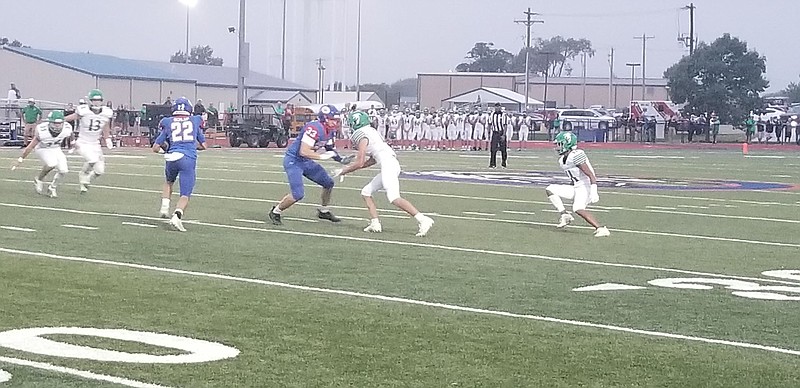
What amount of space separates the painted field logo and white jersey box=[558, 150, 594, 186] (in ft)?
29.9

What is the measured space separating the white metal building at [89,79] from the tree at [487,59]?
86.5m

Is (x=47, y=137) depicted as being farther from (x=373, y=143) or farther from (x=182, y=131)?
(x=373, y=143)

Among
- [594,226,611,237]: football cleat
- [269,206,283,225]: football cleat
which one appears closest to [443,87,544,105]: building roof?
[269,206,283,225]: football cleat

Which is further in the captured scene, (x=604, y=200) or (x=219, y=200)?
(x=604, y=200)

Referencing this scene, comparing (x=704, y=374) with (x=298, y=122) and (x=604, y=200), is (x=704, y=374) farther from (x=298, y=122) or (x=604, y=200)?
(x=298, y=122)

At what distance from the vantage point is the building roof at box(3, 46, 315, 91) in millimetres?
74625

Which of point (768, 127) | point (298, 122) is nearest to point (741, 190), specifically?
point (298, 122)

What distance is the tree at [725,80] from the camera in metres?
71.2

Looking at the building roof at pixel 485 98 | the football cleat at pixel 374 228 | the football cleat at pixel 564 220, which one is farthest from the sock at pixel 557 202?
the building roof at pixel 485 98

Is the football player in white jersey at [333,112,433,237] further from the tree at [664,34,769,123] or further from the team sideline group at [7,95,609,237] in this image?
the tree at [664,34,769,123]

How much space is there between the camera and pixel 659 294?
10305 millimetres

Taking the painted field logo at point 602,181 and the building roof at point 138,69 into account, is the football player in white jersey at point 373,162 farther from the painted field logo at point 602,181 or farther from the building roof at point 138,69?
the building roof at point 138,69

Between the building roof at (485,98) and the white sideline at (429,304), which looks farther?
the building roof at (485,98)

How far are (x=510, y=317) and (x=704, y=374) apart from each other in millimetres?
1989
